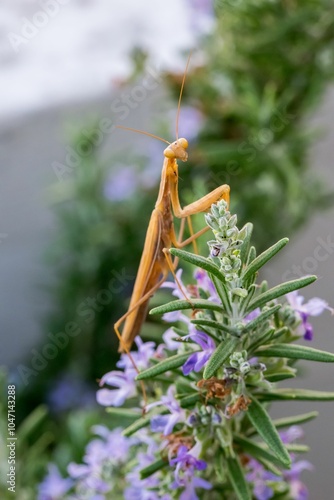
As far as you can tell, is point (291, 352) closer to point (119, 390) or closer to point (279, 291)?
point (279, 291)

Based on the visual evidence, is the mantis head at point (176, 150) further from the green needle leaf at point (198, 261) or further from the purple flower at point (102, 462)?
the purple flower at point (102, 462)

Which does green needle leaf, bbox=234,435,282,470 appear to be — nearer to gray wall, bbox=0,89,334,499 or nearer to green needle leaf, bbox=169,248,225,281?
green needle leaf, bbox=169,248,225,281

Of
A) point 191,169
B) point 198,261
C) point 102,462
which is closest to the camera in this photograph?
point 198,261

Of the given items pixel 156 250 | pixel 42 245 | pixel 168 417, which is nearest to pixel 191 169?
pixel 42 245

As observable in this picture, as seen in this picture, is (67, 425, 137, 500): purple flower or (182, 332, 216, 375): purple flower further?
(67, 425, 137, 500): purple flower

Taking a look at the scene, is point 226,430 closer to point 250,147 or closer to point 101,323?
point 250,147

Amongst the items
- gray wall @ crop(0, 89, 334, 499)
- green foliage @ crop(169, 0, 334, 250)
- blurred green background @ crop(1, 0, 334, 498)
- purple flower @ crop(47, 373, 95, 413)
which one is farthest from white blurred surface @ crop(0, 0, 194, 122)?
purple flower @ crop(47, 373, 95, 413)

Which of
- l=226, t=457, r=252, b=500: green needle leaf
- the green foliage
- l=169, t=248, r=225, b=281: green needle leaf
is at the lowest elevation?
l=226, t=457, r=252, b=500: green needle leaf
